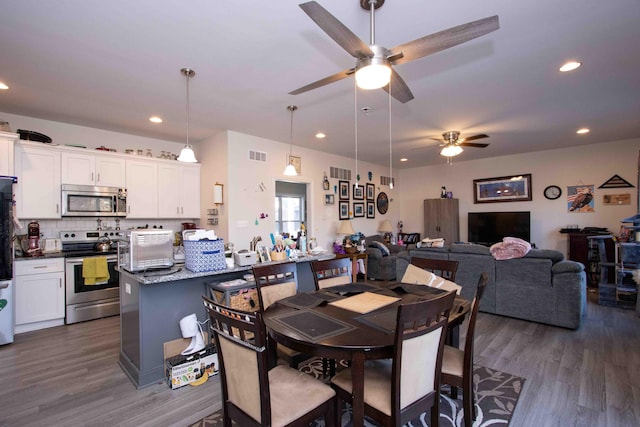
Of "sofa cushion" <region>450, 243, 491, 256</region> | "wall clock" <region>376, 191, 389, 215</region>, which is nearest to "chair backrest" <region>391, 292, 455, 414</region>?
"sofa cushion" <region>450, 243, 491, 256</region>

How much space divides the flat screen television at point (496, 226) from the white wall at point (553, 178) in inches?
8.7

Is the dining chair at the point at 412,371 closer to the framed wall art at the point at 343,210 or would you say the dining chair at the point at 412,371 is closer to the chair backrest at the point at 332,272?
the chair backrest at the point at 332,272

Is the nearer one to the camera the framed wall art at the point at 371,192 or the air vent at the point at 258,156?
the air vent at the point at 258,156

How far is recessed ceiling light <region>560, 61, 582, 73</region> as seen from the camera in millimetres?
2715

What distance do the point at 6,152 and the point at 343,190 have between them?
530cm

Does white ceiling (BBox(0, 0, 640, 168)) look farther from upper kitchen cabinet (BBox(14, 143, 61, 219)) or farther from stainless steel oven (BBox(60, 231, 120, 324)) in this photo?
stainless steel oven (BBox(60, 231, 120, 324))

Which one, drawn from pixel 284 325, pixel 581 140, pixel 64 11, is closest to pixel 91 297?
pixel 64 11

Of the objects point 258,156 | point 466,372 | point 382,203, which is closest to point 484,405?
point 466,372

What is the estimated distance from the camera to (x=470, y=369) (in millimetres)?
1784

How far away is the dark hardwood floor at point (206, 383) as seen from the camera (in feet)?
6.78

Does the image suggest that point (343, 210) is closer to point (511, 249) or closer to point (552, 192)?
point (511, 249)

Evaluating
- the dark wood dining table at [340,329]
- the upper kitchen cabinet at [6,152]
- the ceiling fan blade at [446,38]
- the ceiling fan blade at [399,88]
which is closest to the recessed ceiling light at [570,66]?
the ceiling fan blade at [399,88]

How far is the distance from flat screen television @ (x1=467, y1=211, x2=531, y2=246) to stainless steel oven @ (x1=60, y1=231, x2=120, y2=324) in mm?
7109

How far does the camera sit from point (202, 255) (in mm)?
2646
